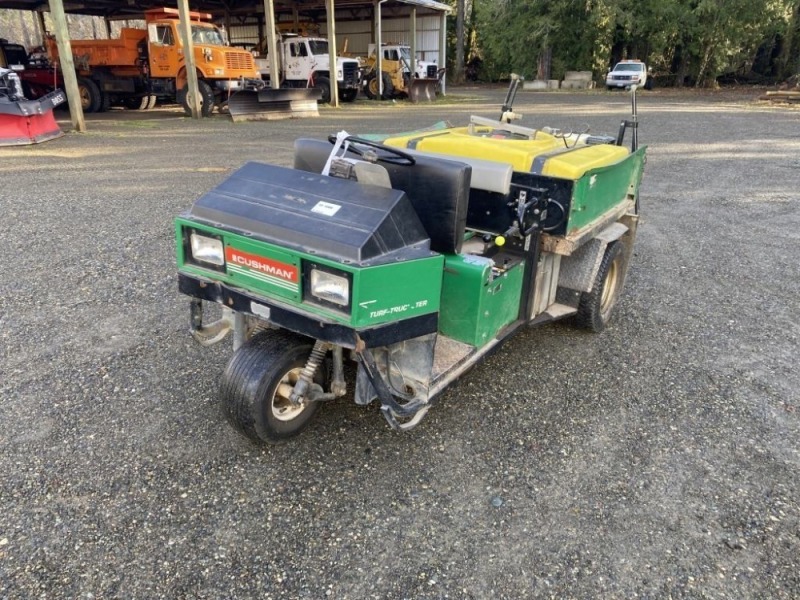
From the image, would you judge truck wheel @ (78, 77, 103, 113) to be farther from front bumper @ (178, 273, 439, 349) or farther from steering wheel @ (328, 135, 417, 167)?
front bumper @ (178, 273, 439, 349)

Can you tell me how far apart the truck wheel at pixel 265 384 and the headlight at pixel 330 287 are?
449mm

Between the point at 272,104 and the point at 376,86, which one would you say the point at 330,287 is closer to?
the point at 272,104

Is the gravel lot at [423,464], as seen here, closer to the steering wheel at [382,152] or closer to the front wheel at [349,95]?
the steering wheel at [382,152]

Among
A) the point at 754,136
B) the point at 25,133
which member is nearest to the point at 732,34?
the point at 754,136

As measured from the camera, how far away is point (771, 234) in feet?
22.7

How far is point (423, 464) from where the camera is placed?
2.95 m

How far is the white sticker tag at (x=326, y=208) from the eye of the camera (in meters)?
2.57

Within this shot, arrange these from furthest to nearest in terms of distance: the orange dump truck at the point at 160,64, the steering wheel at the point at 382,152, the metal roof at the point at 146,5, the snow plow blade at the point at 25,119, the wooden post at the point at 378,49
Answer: the wooden post at the point at 378,49
the metal roof at the point at 146,5
the orange dump truck at the point at 160,64
the snow plow blade at the point at 25,119
the steering wheel at the point at 382,152

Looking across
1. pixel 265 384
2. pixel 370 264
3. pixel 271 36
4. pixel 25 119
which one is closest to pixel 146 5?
pixel 271 36

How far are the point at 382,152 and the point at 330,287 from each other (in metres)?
0.89

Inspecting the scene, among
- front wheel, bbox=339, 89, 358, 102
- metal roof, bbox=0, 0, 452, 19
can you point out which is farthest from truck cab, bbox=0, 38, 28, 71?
front wheel, bbox=339, 89, 358, 102

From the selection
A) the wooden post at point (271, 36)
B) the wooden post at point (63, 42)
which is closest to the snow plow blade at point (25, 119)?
the wooden post at point (63, 42)

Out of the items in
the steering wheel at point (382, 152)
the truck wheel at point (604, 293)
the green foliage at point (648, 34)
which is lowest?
the truck wheel at point (604, 293)

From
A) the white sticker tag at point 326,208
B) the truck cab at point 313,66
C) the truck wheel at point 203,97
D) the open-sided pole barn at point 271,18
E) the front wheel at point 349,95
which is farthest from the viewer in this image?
the front wheel at point 349,95
